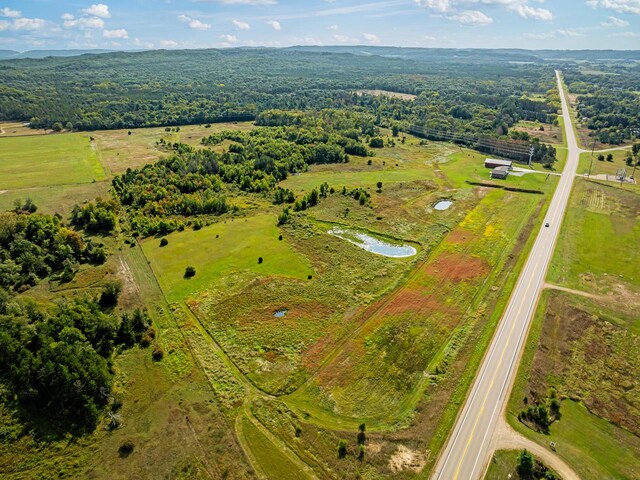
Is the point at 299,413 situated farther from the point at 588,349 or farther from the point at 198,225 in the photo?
the point at 198,225

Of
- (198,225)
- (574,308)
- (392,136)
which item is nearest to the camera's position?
(574,308)

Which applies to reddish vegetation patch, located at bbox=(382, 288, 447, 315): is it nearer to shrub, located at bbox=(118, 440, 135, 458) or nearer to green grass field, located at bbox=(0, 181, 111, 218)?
shrub, located at bbox=(118, 440, 135, 458)

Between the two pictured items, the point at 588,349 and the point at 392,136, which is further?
the point at 392,136

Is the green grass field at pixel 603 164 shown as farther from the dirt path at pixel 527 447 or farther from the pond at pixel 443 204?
the dirt path at pixel 527 447

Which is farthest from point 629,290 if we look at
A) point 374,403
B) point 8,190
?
point 8,190

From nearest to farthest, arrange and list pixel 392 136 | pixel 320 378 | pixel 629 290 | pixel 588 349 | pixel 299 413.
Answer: pixel 299 413
pixel 320 378
pixel 588 349
pixel 629 290
pixel 392 136

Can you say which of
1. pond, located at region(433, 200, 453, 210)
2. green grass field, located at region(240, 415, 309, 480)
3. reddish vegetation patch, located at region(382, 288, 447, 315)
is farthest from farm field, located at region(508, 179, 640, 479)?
pond, located at region(433, 200, 453, 210)

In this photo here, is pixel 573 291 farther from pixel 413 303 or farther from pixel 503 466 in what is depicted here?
pixel 503 466

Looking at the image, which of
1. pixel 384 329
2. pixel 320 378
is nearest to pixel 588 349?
pixel 384 329
